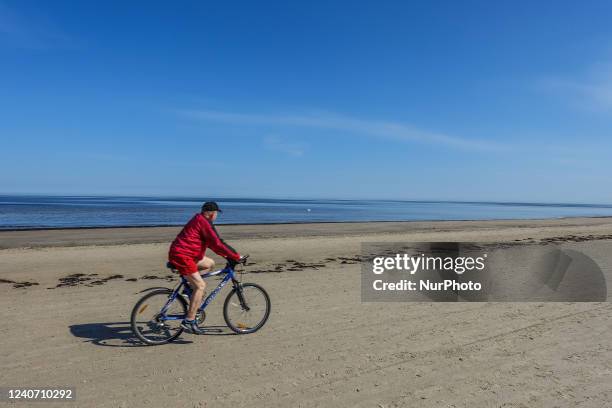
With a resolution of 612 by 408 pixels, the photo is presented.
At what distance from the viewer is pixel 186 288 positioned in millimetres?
6941

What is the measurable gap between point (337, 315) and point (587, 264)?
13556 mm

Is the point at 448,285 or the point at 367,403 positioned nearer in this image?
the point at 367,403

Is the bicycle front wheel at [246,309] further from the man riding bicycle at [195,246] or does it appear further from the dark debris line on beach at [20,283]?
the dark debris line on beach at [20,283]

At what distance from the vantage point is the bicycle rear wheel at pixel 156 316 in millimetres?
6752

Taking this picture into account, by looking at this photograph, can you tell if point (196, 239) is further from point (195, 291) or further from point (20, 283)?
point (20, 283)

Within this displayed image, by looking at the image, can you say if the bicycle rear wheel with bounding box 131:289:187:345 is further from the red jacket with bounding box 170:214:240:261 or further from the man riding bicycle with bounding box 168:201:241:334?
the red jacket with bounding box 170:214:240:261

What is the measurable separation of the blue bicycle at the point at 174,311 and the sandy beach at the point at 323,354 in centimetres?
26

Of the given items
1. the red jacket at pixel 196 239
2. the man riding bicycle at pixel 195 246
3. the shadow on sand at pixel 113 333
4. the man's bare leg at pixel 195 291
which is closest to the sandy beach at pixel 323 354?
the shadow on sand at pixel 113 333

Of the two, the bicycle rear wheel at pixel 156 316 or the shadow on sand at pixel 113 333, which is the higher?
the bicycle rear wheel at pixel 156 316

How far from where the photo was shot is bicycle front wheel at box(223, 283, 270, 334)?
7453mm

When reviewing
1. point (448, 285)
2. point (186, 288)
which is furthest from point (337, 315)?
point (448, 285)

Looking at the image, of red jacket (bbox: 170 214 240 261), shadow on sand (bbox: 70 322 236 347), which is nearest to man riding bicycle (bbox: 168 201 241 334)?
red jacket (bbox: 170 214 240 261)

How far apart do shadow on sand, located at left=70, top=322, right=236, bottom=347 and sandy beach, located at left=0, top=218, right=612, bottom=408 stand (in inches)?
1.3

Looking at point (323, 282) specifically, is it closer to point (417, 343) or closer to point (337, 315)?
point (337, 315)
